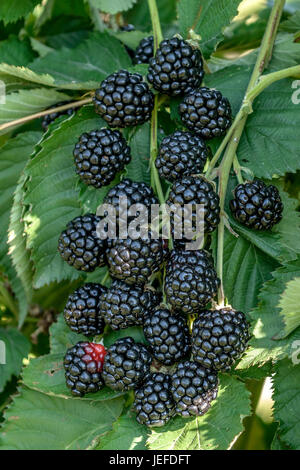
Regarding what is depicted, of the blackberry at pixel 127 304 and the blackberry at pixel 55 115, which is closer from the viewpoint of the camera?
the blackberry at pixel 127 304

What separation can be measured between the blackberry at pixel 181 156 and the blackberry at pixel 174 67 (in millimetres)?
140

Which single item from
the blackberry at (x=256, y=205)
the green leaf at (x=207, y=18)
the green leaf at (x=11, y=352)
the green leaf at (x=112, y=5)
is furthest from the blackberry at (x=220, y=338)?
the green leaf at (x=112, y=5)

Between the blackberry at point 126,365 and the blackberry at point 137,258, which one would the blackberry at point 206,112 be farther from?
the blackberry at point 126,365

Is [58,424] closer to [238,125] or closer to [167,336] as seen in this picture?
[167,336]

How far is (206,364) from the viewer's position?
122cm

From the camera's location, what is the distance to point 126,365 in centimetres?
128

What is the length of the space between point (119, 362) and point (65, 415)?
0.32m

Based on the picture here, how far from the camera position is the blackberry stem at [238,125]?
131cm

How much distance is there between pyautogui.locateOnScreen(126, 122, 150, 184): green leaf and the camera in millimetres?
1473

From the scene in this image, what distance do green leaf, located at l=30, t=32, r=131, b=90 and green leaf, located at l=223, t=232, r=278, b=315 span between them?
0.72m

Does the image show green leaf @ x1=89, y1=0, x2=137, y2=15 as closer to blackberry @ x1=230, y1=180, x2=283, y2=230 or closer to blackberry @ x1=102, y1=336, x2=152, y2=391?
blackberry @ x1=230, y1=180, x2=283, y2=230

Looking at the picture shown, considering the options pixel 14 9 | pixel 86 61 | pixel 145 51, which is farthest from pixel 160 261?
pixel 14 9

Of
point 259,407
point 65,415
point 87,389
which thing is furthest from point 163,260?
point 259,407

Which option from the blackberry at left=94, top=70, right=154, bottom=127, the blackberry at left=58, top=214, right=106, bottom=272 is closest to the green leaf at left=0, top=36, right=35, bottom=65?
the blackberry at left=94, top=70, right=154, bottom=127
